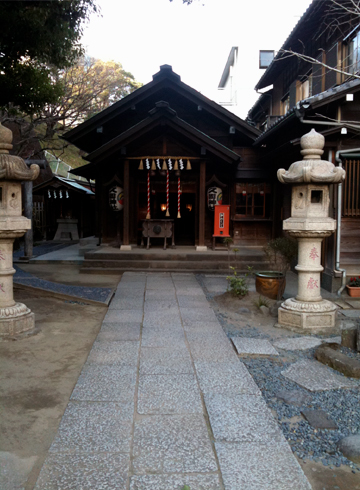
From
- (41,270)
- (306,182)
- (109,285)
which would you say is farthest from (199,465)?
(41,270)

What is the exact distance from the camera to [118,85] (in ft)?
92.6

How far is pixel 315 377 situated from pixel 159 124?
408 inches

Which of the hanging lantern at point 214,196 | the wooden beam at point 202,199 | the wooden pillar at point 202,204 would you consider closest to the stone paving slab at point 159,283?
the wooden pillar at point 202,204

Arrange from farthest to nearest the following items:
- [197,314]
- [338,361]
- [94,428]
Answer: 1. [197,314]
2. [338,361]
3. [94,428]

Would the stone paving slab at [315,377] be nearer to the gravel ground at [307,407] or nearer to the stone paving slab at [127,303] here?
the gravel ground at [307,407]

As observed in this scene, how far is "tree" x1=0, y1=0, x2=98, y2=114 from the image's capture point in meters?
7.82

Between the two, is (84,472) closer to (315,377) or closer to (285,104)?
(315,377)

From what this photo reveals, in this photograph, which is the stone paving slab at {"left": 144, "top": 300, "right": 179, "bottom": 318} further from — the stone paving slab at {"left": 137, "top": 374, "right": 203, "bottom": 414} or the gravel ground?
the stone paving slab at {"left": 137, "top": 374, "right": 203, "bottom": 414}

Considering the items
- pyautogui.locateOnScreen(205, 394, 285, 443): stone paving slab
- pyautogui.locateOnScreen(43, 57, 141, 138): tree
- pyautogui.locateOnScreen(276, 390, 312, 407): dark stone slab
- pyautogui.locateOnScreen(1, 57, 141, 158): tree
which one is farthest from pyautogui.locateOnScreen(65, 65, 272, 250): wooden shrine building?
pyautogui.locateOnScreen(205, 394, 285, 443): stone paving slab

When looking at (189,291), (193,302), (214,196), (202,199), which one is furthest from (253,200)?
(193,302)

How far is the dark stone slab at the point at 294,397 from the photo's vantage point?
424 cm

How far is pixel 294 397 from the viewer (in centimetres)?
434

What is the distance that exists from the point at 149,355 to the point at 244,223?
1078 cm

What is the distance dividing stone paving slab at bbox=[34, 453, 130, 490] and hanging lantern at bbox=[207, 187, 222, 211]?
1211 centimetres
